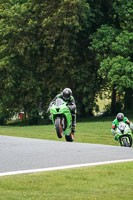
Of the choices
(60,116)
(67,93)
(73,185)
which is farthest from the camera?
(60,116)

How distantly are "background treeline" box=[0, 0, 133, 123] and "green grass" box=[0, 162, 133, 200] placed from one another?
28923 millimetres

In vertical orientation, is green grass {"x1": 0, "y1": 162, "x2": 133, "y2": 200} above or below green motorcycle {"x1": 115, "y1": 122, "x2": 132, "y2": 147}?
above

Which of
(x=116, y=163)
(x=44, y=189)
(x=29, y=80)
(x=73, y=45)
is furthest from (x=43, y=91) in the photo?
(x=44, y=189)

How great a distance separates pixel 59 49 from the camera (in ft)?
136

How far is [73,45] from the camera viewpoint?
42.0 metres

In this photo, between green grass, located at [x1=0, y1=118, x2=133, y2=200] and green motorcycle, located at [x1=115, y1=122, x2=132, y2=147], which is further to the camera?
green motorcycle, located at [x1=115, y1=122, x2=132, y2=147]

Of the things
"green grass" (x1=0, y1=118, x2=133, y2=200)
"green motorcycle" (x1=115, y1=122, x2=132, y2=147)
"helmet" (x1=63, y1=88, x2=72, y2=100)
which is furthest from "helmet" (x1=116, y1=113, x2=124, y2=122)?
"green grass" (x1=0, y1=118, x2=133, y2=200)

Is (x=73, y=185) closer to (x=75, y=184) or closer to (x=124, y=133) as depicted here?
(x=75, y=184)

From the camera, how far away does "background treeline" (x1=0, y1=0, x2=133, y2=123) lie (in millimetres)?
40050

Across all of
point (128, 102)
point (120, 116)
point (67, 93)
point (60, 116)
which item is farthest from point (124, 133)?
point (128, 102)

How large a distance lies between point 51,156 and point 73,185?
11.7 ft

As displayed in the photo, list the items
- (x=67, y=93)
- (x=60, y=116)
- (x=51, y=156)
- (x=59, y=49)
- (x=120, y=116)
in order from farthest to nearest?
(x=59, y=49), (x=120, y=116), (x=60, y=116), (x=67, y=93), (x=51, y=156)

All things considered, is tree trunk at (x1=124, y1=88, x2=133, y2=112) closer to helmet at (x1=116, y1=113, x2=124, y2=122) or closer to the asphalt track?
helmet at (x1=116, y1=113, x2=124, y2=122)

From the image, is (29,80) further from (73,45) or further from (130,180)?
(130,180)
